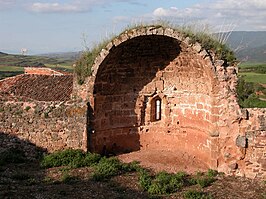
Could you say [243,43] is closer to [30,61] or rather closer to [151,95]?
[151,95]

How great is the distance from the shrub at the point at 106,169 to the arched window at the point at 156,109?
313 centimetres

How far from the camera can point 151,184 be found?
27.1ft

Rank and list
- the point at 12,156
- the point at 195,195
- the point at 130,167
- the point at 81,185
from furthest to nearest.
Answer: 1. the point at 12,156
2. the point at 130,167
3. the point at 81,185
4. the point at 195,195

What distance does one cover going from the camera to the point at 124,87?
489 inches

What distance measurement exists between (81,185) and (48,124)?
3280mm

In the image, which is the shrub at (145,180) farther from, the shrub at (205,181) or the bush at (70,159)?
the bush at (70,159)

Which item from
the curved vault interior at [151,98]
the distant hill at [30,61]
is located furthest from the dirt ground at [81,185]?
the distant hill at [30,61]

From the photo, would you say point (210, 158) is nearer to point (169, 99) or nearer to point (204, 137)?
point (204, 137)

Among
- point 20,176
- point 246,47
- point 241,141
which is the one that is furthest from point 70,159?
point 246,47

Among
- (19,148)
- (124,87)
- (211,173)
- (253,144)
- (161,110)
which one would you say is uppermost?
(124,87)

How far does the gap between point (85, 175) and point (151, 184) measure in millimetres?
1752

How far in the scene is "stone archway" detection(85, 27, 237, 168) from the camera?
430 inches

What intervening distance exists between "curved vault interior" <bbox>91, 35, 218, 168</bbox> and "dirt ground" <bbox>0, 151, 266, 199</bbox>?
2.08 m

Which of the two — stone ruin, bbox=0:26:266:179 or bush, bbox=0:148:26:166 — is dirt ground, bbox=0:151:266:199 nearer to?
bush, bbox=0:148:26:166
